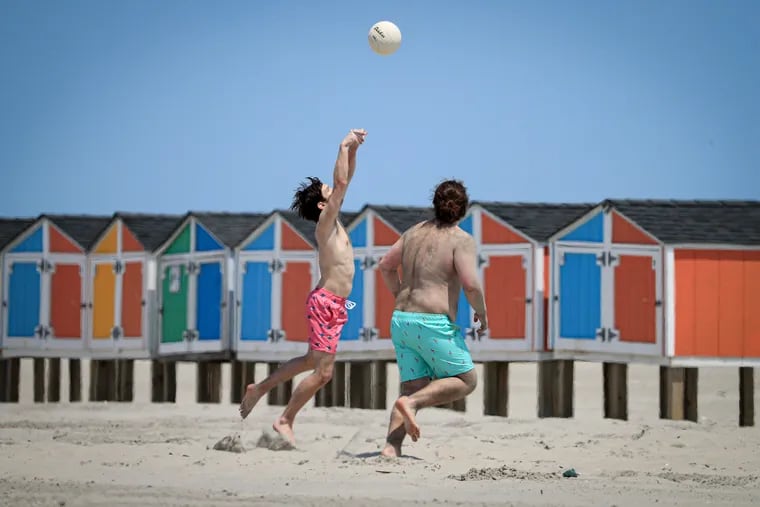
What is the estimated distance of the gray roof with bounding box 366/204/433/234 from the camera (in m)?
15.0

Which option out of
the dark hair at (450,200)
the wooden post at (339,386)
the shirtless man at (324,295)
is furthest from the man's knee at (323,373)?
the wooden post at (339,386)

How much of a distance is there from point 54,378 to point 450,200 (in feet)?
36.7

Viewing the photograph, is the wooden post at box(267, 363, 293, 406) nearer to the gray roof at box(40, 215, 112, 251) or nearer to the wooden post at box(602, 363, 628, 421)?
the gray roof at box(40, 215, 112, 251)

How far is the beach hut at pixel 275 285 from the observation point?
50.6 ft

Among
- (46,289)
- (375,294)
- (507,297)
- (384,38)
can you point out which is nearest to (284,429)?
(384,38)

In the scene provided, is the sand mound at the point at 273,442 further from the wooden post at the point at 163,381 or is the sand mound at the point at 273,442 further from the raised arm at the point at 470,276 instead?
the wooden post at the point at 163,381

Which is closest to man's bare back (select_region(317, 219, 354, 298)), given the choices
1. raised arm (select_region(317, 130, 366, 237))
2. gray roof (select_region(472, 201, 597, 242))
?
raised arm (select_region(317, 130, 366, 237))

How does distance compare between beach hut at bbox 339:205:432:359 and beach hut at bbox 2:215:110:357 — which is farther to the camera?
beach hut at bbox 2:215:110:357

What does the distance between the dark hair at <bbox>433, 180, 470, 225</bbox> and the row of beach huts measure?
5.82 meters

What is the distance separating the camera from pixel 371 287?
1489cm

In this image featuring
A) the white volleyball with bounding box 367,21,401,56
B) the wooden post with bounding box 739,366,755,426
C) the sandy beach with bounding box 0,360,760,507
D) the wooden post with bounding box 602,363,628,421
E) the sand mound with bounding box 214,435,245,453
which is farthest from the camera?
the wooden post with bounding box 602,363,628,421

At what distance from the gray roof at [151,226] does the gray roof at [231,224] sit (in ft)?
1.28

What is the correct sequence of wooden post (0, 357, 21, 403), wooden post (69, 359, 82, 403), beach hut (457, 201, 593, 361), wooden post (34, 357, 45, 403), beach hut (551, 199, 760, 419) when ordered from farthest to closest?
1. wooden post (0, 357, 21, 403)
2. wooden post (34, 357, 45, 403)
3. wooden post (69, 359, 82, 403)
4. beach hut (457, 201, 593, 361)
5. beach hut (551, 199, 760, 419)

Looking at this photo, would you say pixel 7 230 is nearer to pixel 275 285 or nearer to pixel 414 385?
pixel 275 285
